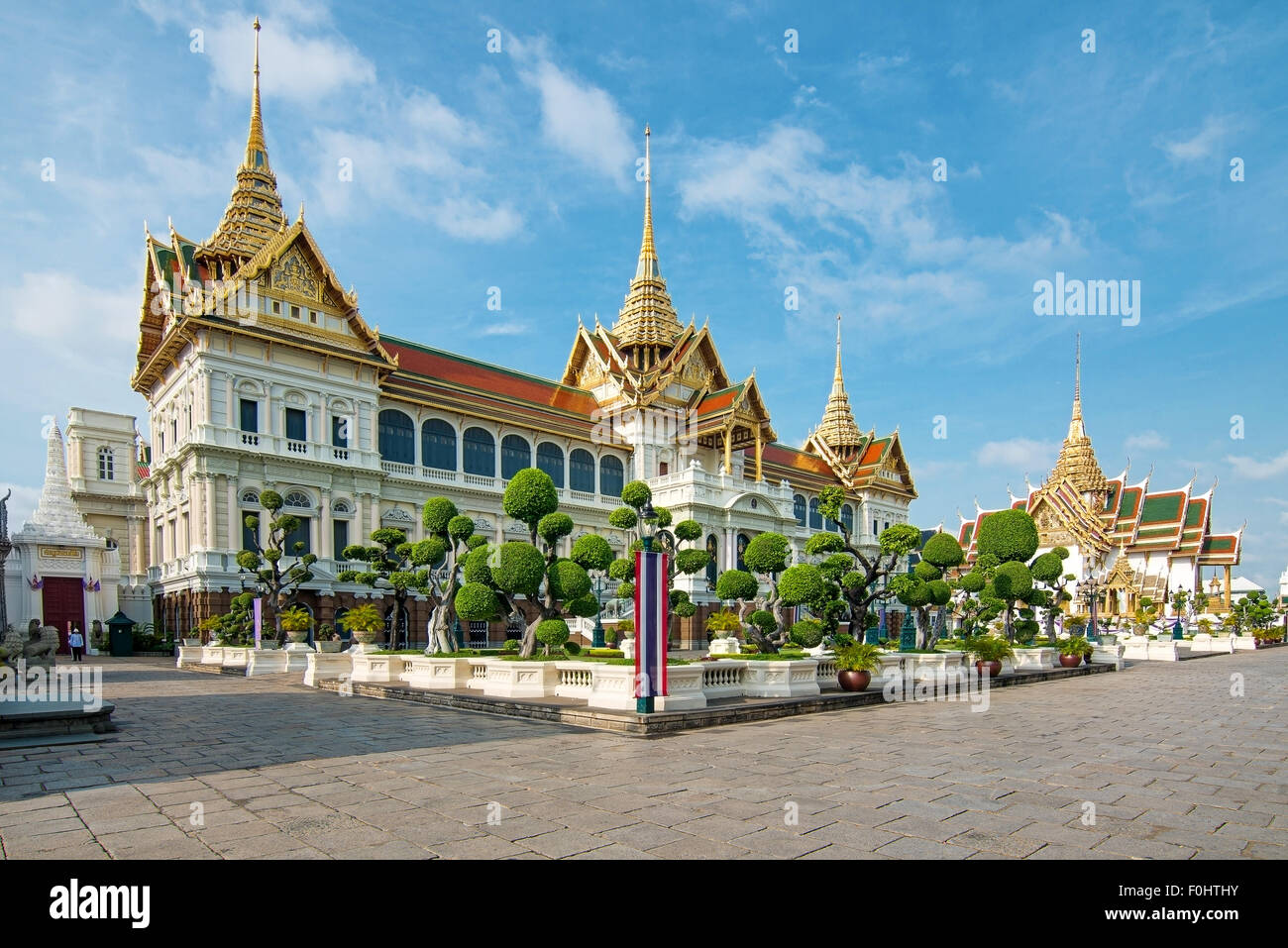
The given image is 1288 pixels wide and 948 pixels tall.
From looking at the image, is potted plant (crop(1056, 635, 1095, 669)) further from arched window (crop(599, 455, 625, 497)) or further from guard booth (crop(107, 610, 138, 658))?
guard booth (crop(107, 610, 138, 658))

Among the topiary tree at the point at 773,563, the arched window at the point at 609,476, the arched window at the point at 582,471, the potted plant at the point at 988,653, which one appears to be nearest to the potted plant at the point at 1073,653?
the potted plant at the point at 988,653

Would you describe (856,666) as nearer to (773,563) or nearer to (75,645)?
(773,563)

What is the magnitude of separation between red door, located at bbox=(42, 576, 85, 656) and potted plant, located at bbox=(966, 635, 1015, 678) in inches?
1473

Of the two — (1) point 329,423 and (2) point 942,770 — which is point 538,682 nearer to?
(2) point 942,770

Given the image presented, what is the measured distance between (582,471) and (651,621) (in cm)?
3224

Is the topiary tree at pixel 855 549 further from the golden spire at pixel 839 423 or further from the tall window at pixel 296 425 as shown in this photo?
the golden spire at pixel 839 423

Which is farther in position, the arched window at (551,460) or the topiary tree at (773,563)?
the arched window at (551,460)

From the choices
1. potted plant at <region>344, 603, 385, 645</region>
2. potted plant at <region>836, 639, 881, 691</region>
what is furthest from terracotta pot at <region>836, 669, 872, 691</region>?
potted plant at <region>344, 603, 385, 645</region>

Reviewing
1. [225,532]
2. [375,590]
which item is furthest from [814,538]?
[225,532]

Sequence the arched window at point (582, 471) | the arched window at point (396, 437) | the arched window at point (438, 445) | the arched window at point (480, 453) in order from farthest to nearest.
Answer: the arched window at point (582, 471)
the arched window at point (480, 453)
the arched window at point (438, 445)
the arched window at point (396, 437)

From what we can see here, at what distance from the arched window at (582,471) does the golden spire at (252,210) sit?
1847cm

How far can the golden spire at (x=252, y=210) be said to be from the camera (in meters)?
36.4

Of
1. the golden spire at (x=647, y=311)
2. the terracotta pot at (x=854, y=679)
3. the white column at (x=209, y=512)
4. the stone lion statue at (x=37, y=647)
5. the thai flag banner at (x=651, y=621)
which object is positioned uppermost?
the golden spire at (x=647, y=311)

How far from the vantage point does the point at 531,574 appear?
17781 mm
